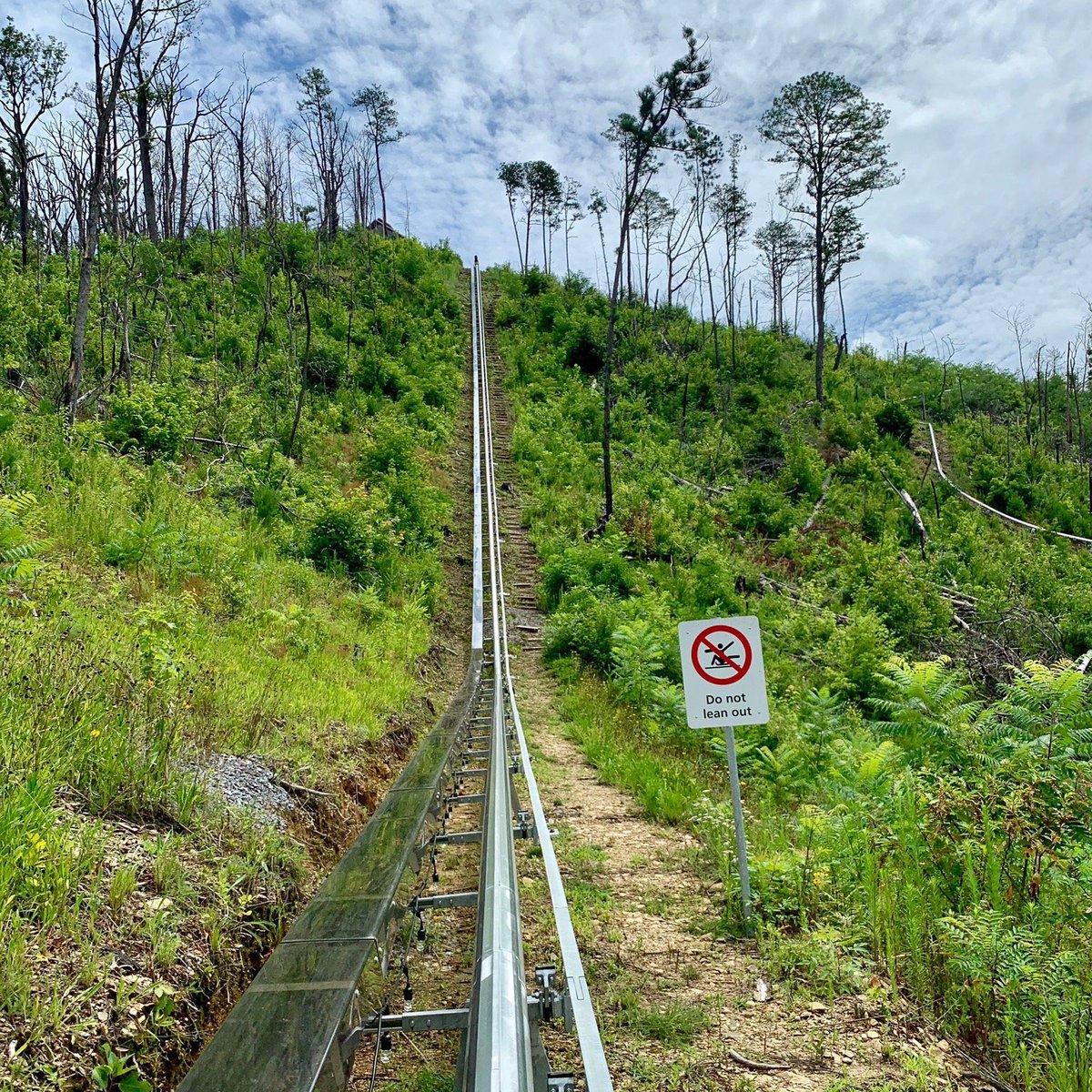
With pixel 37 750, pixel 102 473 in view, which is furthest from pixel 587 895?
pixel 102 473

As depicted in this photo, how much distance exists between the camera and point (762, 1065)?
10.4 feet

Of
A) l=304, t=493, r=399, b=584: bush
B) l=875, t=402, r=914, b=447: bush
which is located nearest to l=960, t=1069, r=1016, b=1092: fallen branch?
l=304, t=493, r=399, b=584: bush

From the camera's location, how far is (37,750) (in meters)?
3.30

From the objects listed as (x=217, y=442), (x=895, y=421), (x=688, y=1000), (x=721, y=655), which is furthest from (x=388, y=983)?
(x=895, y=421)

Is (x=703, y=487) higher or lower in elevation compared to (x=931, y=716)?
higher

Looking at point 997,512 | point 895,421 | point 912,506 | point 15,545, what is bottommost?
point 15,545

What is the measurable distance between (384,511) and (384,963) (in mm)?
12682

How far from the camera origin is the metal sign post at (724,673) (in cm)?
473

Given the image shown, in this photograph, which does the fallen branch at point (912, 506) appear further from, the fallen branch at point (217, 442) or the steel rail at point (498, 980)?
the steel rail at point (498, 980)

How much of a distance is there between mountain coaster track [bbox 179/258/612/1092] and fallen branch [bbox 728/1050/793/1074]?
85cm

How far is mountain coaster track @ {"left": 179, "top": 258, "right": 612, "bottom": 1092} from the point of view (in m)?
2.30

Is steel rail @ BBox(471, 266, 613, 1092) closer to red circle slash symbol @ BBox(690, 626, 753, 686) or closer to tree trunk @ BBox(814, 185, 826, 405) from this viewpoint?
red circle slash symbol @ BBox(690, 626, 753, 686)

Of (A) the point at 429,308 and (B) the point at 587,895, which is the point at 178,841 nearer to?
(B) the point at 587,895

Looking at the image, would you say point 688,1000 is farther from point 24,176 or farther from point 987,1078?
point 24,176
